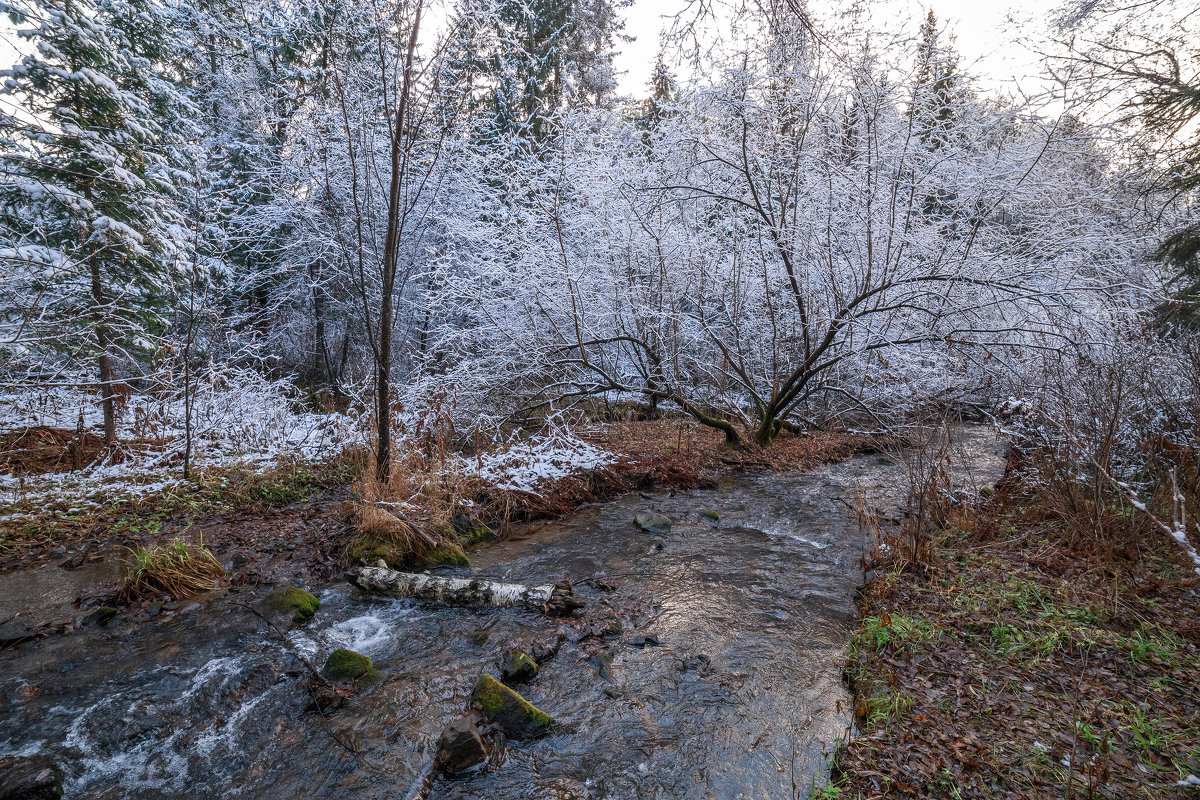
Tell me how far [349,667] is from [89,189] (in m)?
7.62

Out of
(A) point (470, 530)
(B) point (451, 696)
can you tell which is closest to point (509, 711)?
(B) point (451, 696)

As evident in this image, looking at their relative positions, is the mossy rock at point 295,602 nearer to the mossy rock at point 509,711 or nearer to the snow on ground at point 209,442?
the mossy rock at point 509,711

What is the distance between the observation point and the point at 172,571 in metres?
4.59

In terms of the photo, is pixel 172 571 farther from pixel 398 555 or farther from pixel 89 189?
pixel 89 189

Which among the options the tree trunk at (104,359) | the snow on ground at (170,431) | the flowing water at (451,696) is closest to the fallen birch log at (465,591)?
the flowing water at (451,696)

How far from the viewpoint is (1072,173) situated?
25.1 feet

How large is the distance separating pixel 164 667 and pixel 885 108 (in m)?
10.1

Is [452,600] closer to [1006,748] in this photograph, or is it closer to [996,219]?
[1006,748]

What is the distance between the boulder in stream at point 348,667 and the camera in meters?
3.67

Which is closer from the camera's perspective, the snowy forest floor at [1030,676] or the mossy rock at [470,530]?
the snowy forest floor at [1030,676]

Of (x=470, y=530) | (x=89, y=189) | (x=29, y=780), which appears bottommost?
(x=29, y=780)

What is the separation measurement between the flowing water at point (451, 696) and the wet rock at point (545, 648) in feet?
0.26

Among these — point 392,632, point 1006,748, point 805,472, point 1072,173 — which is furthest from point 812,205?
point 392,632

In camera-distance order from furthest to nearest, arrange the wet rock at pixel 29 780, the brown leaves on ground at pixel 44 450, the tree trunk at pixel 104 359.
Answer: the tree trunk at pixel 104 359 < the brown leaves on ground at pixel 44 450 < the wet rock at pixel 29 780
